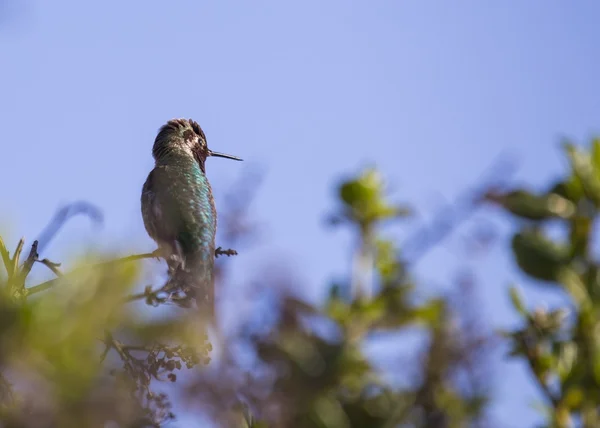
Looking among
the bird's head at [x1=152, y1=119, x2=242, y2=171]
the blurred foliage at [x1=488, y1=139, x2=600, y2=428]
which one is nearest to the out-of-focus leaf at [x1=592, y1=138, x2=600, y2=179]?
the blurred foliage at [x1=488, y1=139, x2=600, y2=428]

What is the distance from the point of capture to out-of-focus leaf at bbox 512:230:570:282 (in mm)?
1171

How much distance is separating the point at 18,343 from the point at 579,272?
761mm

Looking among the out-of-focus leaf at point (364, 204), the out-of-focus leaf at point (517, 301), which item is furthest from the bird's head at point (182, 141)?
the out-of-focus leaf at point (517, 301)

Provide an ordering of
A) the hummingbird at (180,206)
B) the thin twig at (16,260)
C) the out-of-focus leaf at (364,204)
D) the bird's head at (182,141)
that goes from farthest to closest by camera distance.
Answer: the bird's head at (182,141) → the hummingbird at (180,206) → the thin twig at (16,260) → the out-of-focus leaf at (364,204)

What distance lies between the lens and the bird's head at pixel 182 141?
10.4m

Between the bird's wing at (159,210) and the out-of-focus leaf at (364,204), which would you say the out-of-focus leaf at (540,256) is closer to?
the out-of-focus leaf at (364,204)

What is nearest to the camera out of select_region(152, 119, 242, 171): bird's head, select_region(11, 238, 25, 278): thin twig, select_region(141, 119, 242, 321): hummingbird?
select_region(11, 238, 25, 278): thin twig

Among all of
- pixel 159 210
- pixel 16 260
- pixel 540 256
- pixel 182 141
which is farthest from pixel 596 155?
pixel 182 141

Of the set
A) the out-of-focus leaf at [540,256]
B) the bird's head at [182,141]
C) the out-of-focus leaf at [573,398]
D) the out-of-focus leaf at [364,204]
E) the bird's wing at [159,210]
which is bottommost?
the out-of-focus leaf at [573,398]

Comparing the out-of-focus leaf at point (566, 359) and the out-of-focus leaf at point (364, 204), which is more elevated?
the out-of-focus leaf at point (364, 204)

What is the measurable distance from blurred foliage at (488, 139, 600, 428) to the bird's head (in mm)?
9208

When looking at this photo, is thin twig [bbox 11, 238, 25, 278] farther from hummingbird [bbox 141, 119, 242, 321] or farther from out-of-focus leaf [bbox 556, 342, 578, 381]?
hummingbird [bbox 141, 119, 242, 321]

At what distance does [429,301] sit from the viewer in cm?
131

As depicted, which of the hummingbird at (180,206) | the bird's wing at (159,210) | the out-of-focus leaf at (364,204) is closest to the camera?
the out-of-focus leaf at (364,204)
